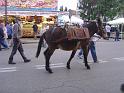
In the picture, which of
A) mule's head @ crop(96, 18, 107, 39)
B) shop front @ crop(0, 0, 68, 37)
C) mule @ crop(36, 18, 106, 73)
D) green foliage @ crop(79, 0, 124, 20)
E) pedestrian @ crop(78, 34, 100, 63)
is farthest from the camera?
green foliage @ crop(79, 0, 124, 20)

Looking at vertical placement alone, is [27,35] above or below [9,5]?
below

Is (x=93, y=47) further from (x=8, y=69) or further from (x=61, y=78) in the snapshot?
(x=61, y=78)

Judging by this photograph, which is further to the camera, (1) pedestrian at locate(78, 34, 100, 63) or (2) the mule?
(1) pedestrian at locate(78, 34, 100, 63)

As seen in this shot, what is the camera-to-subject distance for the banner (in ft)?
138

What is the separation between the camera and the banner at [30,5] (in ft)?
138

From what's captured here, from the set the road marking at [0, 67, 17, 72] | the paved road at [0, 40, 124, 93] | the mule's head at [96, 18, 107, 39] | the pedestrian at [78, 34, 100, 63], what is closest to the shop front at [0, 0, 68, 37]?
the pedestrian at [78, 34, 100, 63]

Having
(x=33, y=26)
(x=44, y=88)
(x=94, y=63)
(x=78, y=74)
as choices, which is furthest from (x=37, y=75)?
(x=33, y=26)

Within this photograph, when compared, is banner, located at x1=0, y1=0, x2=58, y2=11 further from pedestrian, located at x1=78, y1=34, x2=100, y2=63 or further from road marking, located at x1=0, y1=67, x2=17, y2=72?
road marking, located at x1=0, y1=67, x2=17, y2=72

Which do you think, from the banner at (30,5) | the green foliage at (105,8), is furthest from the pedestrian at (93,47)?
the green foliage at (105,8)

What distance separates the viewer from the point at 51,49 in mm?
12070

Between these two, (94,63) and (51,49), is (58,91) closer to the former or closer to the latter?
(51,49)

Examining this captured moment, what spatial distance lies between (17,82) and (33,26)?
24442 millimetres

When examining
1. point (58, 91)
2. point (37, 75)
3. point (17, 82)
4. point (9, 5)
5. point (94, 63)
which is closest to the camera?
point (58, 91)

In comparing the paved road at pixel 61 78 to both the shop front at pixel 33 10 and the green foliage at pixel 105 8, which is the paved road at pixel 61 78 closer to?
the shop front at pixel 33 10
